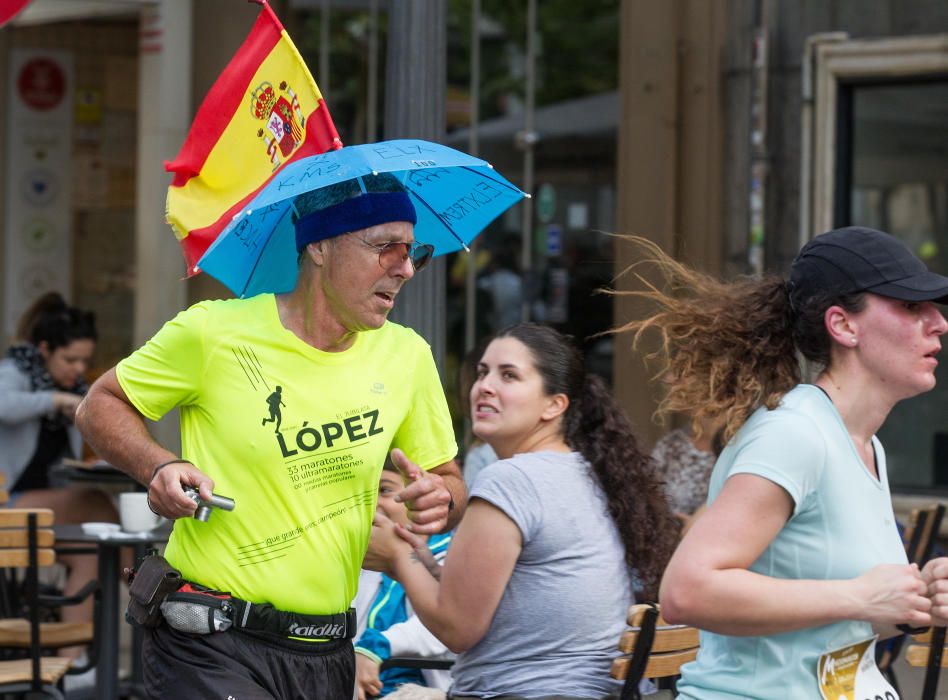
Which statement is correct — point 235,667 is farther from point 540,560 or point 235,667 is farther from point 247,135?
point 247,135

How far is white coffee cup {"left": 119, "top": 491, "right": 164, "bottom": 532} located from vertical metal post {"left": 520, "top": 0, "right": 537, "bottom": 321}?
4.62 m

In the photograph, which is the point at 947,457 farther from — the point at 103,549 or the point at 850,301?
the point at 850,301

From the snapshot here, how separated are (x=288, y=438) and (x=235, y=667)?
0.50 metres

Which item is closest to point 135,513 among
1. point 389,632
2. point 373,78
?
point 389,632

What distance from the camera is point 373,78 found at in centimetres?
1103

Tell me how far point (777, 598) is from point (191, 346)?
147 cm

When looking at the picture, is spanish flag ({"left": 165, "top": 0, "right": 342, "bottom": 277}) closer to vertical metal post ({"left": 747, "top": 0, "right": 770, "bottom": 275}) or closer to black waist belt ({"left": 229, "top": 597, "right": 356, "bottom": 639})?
black waist belt ({"left": 229, "top": 597, "right": 356, "bottom": 639})

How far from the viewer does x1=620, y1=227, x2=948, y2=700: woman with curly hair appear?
2.50 metres

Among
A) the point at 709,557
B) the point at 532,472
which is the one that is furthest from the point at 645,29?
the point at 709,557

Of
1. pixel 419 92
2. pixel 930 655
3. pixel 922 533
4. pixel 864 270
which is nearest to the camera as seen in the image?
pixel 864 270

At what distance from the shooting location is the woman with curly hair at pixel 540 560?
12.4 feet

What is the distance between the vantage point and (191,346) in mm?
3352

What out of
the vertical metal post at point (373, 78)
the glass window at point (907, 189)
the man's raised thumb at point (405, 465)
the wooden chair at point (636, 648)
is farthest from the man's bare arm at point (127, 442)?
the vertical metal post at point (373, 78)

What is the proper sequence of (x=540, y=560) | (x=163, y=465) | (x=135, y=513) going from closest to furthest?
(x=163, y=465)
(x=540, y=560)
(x=135, y=513)
